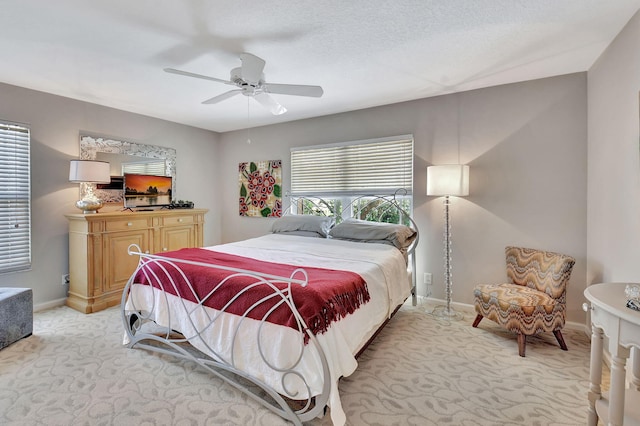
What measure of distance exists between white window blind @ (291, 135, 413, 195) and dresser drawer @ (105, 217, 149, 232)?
2.10 m

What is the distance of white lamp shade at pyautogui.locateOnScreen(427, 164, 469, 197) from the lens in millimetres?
3088

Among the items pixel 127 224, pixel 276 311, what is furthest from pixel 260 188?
pixel 276 311

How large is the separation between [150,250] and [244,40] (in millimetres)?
2986

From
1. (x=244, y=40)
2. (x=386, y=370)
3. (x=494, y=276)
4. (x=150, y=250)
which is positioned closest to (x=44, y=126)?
(x=150, y=250)

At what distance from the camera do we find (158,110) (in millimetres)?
4121

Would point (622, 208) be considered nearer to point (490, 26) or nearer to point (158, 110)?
point (490, 26)

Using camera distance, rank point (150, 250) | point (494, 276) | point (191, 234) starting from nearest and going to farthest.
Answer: point (494, 276) < point (150, 250) < point (191, 234)

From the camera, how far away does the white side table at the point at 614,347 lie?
48.0 inches

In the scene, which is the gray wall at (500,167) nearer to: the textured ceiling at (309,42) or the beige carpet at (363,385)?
the textured ceiling at (309,42)

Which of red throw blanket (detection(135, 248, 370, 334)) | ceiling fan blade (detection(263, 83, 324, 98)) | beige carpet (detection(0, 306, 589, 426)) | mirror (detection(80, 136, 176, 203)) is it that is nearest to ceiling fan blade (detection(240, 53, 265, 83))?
ceiling fan blade (detection(263, 83, 324, 98))

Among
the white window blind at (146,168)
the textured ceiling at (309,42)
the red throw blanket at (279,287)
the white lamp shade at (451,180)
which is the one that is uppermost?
the textured ceiling at (309,42)

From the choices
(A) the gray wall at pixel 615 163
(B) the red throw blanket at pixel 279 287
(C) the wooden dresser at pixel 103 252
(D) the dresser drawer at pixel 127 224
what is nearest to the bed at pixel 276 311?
(B) the red throw blanket at pixel 279 287

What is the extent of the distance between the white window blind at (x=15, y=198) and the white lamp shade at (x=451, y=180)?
4.56 meters

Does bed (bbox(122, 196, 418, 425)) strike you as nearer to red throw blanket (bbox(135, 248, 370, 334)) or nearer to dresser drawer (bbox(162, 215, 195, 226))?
red throw blanket (bbox(135, 248, 370, 334))
